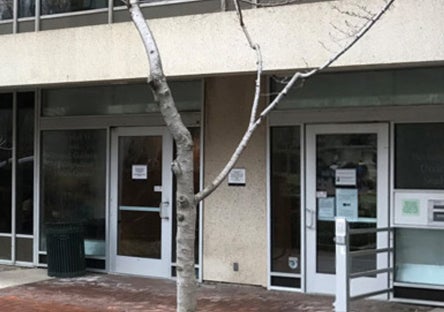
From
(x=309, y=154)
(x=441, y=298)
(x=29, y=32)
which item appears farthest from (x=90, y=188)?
(x=441, y=298)

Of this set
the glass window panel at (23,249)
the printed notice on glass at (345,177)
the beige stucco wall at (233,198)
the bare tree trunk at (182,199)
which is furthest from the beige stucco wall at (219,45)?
the glass window panel at (23,249)

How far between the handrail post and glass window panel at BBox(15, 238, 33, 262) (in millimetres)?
6104

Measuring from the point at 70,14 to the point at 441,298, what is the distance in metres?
6.46

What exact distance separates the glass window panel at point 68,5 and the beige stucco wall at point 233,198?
6.49 feet

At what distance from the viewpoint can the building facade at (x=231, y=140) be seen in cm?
780

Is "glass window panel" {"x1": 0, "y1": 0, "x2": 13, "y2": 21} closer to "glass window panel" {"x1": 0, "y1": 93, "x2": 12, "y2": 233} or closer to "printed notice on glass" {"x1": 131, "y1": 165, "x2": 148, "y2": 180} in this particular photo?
"glass window panel" {"x1": 0, "y1": 93, "x2": 12, "y2": 233}

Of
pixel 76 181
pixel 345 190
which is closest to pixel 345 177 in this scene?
pixel 345 190

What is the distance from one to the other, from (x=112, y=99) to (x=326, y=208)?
384cm

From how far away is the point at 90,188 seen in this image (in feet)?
34.3

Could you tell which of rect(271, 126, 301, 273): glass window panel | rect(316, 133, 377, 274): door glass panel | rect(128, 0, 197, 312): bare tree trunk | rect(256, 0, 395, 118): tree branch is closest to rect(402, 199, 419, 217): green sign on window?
rect(316, 133, 377, 274): door glass panel

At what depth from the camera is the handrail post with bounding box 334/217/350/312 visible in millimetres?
6609

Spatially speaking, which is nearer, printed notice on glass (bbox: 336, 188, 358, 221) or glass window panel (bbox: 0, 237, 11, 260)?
printed notice on glass (bbox: 336, 188, 358, 221)

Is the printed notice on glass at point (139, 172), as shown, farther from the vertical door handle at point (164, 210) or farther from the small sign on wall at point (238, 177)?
the small sign on wall at point (238, 177)

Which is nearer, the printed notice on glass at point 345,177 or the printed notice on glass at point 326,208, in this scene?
the printed notice on glass at point 345,177
